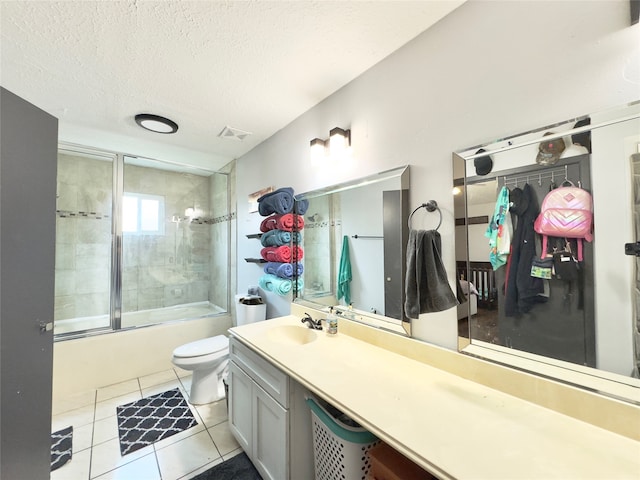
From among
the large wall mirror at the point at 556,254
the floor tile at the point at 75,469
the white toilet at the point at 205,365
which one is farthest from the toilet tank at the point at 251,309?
the large wall mirror at the point at 556,254

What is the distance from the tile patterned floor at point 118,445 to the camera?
1.46 metres

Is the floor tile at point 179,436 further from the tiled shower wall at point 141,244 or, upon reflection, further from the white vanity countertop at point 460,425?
the tiled shower wall at point 141,244

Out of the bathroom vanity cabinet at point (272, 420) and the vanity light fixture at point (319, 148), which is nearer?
the bathroom vanity cabinet at point (272, 420)

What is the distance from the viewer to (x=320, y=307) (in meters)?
1.88

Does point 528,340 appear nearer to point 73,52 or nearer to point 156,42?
point 156,42

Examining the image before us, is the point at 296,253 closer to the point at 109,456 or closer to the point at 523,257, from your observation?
the point at 523,257

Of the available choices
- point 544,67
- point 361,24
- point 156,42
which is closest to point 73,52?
point 156,42

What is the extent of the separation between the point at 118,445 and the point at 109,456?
87mm

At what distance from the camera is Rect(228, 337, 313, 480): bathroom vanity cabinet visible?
1.17 m

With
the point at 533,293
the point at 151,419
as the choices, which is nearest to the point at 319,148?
the point at 533,293

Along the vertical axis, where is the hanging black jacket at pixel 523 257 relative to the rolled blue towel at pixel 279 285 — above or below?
above

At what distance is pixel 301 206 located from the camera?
205 cm

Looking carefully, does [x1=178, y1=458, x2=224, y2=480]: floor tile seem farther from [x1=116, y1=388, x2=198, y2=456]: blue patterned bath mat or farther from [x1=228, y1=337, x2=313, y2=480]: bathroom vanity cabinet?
[x1=116, y1=388, x2=198, y2=456]: blue patterned bath mat

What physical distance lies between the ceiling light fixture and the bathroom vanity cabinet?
1862mm
